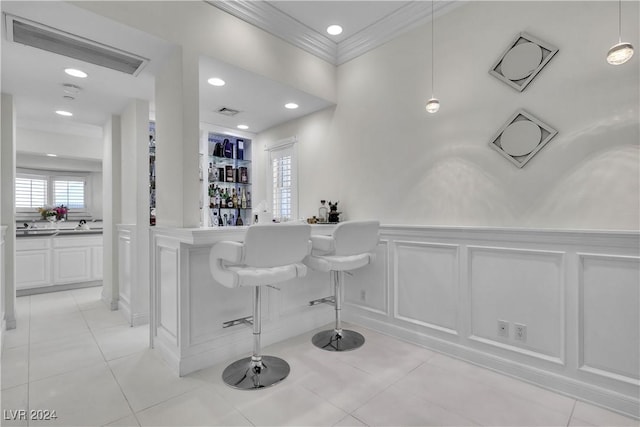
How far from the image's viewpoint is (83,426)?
1743 millimetres

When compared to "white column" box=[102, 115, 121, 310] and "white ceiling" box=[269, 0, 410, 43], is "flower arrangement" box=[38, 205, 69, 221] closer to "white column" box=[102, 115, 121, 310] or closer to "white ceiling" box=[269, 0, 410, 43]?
"white column" box=[102, 115, 121, 310]

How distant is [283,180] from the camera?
14.9 feet

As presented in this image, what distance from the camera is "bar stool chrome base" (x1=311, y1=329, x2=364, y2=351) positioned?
276cm

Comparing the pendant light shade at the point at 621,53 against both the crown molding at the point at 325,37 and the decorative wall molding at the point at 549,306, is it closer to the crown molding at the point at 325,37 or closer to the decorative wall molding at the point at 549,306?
the decorative wall molding at the point at 549,306

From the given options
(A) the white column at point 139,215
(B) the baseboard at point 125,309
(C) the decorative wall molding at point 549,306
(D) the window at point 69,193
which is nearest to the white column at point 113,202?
(B) the baseboard at point 125,309

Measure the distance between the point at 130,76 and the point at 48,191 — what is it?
428cm

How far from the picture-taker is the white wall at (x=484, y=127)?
1994 millimetres

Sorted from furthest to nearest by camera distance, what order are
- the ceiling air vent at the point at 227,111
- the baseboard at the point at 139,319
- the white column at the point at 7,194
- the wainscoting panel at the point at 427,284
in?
the ceiling air vent at the point at 227,111 → the baseboard at the point at 139,319 → the white column at the point at 7,194 → the wainscoting panel at the point at 427,284

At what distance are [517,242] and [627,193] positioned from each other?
678 mm

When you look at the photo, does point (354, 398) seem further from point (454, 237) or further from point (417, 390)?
point (454, 237)

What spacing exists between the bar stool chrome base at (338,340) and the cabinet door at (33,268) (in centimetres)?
457

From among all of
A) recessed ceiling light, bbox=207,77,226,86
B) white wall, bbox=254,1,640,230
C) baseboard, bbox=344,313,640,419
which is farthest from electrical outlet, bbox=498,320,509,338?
recessed ceiling light, bbox=207,77,226,86

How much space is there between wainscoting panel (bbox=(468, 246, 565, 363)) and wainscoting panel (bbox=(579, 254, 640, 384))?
13 centimetres

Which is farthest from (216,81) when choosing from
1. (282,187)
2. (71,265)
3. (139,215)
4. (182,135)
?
(71,265)
